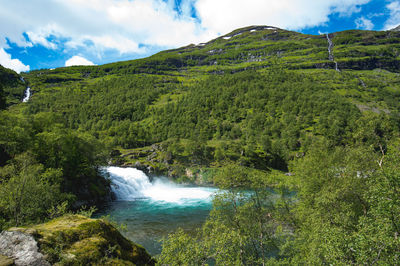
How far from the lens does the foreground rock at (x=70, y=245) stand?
9008mm

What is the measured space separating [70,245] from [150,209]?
40.9m

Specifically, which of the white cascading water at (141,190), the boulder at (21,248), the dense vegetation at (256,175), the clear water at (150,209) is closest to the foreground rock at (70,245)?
the boulder at (21,248)

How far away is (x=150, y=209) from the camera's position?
163ft

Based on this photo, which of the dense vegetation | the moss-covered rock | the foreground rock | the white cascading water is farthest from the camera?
the white cascading water

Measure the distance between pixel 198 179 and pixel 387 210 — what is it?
270 feet

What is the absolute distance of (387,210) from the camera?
1195 centimetres

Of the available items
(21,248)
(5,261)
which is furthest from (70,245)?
(5,261)

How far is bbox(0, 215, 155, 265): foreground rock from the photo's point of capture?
901 cm

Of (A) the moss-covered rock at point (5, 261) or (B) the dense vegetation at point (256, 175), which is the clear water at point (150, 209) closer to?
(B) the dense vegetation at point (256, 175)

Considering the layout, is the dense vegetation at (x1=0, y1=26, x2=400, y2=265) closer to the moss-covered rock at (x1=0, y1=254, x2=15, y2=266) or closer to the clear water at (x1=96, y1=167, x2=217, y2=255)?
the clear water at (x1=96, y1=167, x2=217, y2=255)

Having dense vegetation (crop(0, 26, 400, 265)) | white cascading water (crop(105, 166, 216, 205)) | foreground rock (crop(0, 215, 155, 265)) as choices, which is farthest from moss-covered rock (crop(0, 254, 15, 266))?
white cascading water (crop(105, 166, 216, 205))

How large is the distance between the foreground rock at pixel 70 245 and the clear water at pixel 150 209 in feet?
30.6

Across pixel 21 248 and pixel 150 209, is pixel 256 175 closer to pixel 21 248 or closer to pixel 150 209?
pixel 21 248

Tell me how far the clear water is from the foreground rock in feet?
30.6
